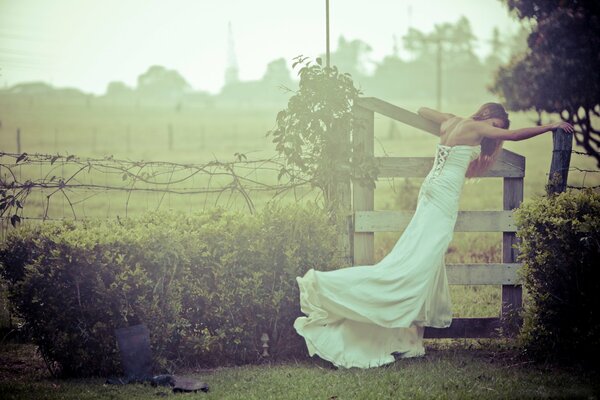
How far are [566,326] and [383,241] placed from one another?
8.09m

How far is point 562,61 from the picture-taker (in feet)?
62.4

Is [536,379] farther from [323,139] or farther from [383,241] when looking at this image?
[383,241]

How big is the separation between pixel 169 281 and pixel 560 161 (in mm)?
4534

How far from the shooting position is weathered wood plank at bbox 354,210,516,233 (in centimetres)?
755

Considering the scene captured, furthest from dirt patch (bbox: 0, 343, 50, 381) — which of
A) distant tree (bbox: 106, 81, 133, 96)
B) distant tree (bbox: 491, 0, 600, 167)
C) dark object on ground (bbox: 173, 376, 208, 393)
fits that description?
distant tree (bbox: 106, 81, 133, 96)

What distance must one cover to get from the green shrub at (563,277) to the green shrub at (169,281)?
2110 millimetres

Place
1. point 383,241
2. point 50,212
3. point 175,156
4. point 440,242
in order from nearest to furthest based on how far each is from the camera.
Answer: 1. point 440,242
2. point 383,241
3. point 50,212
4. point 175,156

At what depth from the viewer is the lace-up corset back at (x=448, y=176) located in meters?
7.18

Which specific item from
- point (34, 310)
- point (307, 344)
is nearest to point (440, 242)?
point (307, 344)

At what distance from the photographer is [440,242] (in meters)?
6.99

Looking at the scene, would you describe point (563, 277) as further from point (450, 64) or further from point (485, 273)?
point (450, 64)

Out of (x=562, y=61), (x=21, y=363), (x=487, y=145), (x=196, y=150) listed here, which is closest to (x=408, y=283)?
(x=487, y=145)

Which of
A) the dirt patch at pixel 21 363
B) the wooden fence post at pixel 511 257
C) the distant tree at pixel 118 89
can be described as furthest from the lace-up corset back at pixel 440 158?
the distant tree at pixel 118 89

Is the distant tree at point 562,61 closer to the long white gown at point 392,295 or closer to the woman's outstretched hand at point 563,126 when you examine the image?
the woman's outstretched hand at point 563,126
